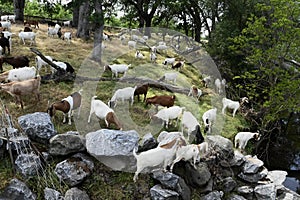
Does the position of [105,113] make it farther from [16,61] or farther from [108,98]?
[16,61]

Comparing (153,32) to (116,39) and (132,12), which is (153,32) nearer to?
(132,12)

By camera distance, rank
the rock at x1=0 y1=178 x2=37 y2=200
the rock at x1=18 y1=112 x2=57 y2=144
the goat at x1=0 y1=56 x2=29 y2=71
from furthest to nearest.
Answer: the goat at x1=0 y1=56 x2=29 y2=71 < the rock at x1=18 y1=112 x2=57 y2=144 < the rock at x1=0 y1=178 x2=37 y2=200

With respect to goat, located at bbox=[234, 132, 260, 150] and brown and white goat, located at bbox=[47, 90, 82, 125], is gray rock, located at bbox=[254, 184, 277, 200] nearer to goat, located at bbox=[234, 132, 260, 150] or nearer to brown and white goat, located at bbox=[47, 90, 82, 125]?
goat, located at bbox=[234, 132, 260, 150]

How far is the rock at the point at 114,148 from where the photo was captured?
7.64 m

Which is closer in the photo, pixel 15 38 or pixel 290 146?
pixel 290 146

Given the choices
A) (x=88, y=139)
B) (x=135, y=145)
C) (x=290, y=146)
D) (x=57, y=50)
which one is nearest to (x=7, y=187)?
(x=88, y=139)

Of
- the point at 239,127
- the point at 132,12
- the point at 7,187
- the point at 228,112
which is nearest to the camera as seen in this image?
the point at 7,187

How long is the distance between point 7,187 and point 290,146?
11.0 meters

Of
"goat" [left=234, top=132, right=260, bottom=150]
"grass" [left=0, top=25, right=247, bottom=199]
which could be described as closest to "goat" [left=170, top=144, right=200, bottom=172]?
"grass" [left=0, top=25, right=247, bottom=199]

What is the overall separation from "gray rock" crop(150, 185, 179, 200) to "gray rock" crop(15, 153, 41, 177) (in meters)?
2.52

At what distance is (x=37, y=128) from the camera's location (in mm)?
7785

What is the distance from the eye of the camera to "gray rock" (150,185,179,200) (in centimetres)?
730

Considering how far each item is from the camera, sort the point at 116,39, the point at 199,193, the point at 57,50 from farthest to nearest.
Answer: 1. the point at 116,39
2. the point at 57,50
3. the point at 199,193

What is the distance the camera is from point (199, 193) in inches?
320
